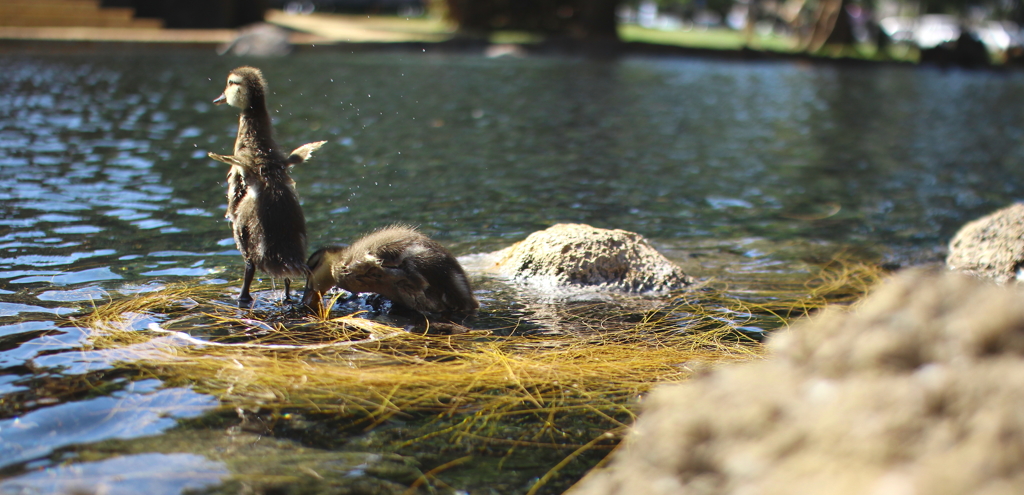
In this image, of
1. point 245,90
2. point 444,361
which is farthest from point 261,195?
point 444,361

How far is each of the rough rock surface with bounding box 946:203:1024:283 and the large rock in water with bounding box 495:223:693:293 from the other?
2527mm

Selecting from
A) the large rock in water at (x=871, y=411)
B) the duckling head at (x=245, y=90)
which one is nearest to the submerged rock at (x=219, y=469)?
the large rock in water at (x=871, y=411)

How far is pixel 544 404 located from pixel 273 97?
1385 cm

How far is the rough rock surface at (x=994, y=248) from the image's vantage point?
21.9 ft

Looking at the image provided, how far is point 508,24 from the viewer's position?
3669cm

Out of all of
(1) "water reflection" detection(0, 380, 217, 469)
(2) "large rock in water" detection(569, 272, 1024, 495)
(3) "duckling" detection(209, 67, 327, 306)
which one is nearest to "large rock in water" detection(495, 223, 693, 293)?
(3) "duckling" detection(209, 67, 327, 306)

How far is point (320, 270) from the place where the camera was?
5449 millimetres

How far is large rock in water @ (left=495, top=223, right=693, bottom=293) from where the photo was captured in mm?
6246

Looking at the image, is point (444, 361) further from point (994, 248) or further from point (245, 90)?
point (994, 248)

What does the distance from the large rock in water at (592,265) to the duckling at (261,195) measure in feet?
5.84

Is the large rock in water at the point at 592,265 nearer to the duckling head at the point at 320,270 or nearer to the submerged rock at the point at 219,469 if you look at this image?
the duckling head at the point at 320,270

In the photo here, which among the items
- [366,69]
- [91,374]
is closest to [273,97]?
[366,69]

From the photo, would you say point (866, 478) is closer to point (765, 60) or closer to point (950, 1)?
point (765, 60)

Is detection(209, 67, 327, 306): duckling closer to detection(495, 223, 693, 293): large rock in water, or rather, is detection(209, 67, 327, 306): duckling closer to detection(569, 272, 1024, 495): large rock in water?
detection(495, 223, 693, 293): large rock in water
